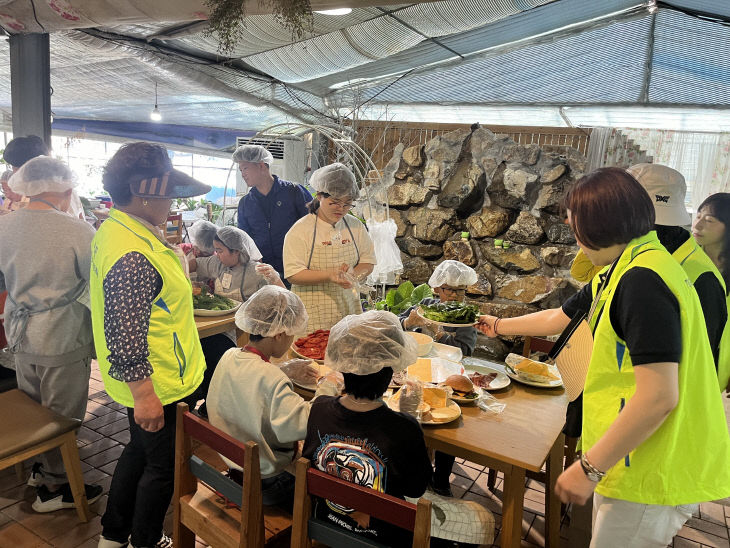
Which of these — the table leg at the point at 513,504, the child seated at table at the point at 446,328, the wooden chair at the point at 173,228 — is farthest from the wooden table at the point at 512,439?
the wooden chair at the point at 173,228

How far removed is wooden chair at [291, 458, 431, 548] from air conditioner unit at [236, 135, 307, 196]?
494 centimetres

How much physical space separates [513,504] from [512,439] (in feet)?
0.70

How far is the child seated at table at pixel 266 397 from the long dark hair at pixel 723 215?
213 cm

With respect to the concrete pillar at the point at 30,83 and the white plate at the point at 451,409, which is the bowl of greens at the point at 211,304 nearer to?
the white plate at the point at 451,409

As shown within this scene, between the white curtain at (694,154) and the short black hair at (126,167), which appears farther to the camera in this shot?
the white curtain at (694,154)

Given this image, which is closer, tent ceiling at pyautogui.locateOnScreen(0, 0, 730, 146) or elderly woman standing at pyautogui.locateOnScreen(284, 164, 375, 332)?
elderly woman standing at pyautogui.locateOnScreen(284, 164, 375, 332)

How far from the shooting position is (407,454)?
4.98 ft

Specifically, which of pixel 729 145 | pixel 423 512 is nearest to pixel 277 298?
pixel 423 512

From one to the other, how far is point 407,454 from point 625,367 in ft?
2.13

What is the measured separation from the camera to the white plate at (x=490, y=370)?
2223 millimetres

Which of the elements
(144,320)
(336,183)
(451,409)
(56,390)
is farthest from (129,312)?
(336,183)

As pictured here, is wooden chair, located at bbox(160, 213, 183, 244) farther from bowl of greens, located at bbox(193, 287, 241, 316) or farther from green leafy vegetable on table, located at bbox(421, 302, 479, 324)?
green leafy vegetable on table, located at bbox(421, 302, 479, 324)

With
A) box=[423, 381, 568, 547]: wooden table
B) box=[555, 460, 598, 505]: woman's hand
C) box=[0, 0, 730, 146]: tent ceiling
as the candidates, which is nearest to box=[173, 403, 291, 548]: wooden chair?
box=[423, 381, 568, 547]: wooden table

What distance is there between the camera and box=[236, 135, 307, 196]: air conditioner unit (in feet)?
20.1
